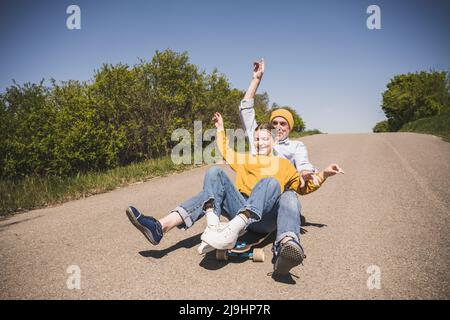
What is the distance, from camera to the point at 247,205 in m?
2.55

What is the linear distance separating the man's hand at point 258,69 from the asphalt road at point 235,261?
6.73ft

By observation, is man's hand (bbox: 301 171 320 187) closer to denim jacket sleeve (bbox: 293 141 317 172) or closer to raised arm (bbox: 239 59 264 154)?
denim jacket sleeve (bbox: 293 141 317 172)

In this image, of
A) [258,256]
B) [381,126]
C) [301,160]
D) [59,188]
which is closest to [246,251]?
[258,256]

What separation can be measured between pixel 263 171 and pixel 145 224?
1.25 metres

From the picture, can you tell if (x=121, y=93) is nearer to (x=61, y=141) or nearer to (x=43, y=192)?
(x=61, y=141)

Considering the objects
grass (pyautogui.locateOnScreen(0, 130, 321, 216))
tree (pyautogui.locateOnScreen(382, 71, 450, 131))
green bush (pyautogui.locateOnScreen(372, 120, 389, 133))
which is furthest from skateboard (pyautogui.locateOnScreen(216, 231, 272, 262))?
green bush (pyautogui.locateOnScreen(372, 120, 389, 133))

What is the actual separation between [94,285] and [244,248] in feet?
4.41

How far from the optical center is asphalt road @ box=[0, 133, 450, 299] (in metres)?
2.30

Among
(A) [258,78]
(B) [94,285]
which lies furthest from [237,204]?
(A) [258,78]

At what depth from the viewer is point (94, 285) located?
2410 mm

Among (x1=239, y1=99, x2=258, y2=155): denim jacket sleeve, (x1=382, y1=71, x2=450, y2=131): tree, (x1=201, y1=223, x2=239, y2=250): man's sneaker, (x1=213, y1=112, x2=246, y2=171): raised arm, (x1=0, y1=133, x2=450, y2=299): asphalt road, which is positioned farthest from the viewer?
(x1=382, y1=71, x2=450, y2=131): tree

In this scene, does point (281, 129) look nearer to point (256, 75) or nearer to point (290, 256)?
point (256, 75)
